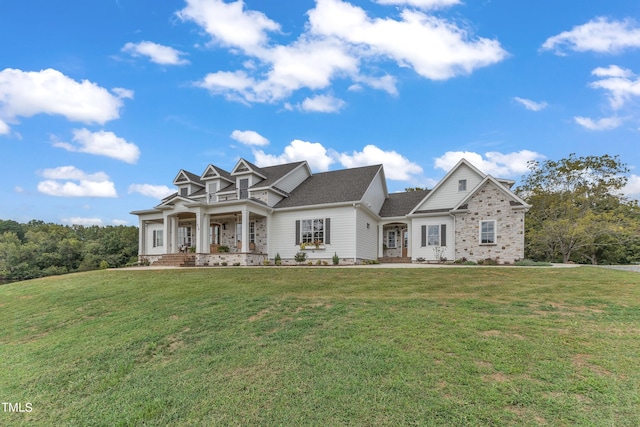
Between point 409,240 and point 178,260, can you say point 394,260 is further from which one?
point 178,260

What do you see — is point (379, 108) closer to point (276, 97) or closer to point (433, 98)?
point (433, 98)

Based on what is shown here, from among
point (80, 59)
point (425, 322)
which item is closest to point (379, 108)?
point (80, 59)

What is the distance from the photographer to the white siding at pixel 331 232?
18.7 m

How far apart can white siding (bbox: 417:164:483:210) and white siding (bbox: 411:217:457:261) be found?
0.89 meters

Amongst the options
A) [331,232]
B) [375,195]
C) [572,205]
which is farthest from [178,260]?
[572,205]

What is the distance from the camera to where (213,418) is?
3.69 metres

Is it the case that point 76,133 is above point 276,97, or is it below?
below

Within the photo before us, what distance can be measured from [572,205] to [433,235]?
11.8 m

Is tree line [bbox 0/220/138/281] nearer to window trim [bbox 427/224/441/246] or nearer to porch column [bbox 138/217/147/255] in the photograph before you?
porch column [bbox 138/217/147/255]

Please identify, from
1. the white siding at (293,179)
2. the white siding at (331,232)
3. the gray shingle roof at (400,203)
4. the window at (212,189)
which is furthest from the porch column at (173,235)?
the gray shingle roof at (400,203)

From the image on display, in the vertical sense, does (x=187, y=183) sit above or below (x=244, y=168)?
below

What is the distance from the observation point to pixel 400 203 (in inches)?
922

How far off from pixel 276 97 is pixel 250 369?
18465 mm

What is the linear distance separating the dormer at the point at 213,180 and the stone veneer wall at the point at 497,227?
1633 cm
